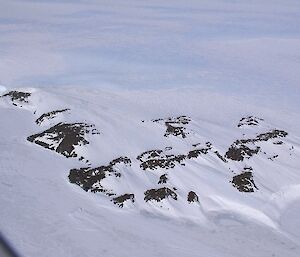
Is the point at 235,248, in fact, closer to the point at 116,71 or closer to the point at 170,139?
the point at 170,139

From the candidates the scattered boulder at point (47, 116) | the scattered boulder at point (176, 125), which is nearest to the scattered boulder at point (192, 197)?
the scattered boulder at point (176, 125)

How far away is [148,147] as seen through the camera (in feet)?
75.0

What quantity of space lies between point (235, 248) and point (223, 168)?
6047mm

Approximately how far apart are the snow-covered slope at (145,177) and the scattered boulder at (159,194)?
0.05 meters

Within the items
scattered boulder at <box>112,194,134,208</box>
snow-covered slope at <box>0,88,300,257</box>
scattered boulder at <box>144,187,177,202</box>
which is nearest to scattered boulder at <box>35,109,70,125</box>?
snow-covered slope at <box>0,88,300,257</box>

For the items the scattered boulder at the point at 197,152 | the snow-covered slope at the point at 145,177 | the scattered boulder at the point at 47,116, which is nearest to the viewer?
the snow-covered slope at the point at 145,177

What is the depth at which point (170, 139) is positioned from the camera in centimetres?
2362

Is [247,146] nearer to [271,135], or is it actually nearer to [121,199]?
[271,135]

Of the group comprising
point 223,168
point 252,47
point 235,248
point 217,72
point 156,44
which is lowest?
point 235,248

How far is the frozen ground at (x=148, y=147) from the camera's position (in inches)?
625

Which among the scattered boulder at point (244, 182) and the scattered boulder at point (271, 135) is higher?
the scattered boulder at point (271, 135)

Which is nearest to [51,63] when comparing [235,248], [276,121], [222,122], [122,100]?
Answer: [122,100]

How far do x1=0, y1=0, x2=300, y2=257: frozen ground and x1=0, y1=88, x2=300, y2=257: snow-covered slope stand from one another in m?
0.07

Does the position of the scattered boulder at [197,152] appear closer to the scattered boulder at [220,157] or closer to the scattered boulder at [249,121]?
the scattered boulder at [220,157]
